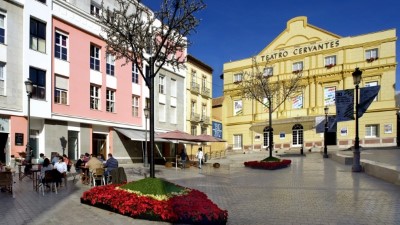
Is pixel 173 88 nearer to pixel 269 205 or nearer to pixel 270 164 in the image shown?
pixel 270 164

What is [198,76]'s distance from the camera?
41281 millimetres

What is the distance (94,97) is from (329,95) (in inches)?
1234

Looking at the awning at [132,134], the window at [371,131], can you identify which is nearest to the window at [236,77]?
the window at [371,131]

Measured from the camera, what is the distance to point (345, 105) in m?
18.5

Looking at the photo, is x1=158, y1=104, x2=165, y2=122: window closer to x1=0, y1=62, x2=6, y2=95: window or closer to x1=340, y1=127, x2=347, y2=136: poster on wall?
x1=0, y1=62, x2=6, y2=95: window

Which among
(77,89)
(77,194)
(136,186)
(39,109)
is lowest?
(77,194)

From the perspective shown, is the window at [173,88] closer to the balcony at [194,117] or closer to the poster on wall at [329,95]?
the balcony at [194,117]

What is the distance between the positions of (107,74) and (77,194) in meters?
16.8

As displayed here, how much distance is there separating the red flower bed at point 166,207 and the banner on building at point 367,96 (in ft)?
39.7

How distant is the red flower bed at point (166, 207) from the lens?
294 inches

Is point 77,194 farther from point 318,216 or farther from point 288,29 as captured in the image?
point 288,29

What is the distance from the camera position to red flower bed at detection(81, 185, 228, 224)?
294 inches

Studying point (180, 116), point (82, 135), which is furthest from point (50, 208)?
point (180, 116)

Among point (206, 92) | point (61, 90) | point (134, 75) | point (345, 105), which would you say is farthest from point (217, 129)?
point (345, 105)
